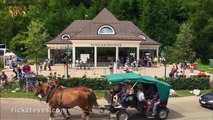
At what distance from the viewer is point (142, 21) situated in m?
77.0

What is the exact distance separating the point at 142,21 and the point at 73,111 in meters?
57.7

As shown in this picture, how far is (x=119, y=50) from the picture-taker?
56.2 metres

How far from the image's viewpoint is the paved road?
1961cm

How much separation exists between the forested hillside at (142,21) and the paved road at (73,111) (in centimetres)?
4219

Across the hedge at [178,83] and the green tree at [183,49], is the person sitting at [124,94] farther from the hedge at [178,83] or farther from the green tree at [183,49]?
the green tree at [183,49]

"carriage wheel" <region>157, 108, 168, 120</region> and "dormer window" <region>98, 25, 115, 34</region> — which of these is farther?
"dormer window" <region>98, 25, 115, 34</region>

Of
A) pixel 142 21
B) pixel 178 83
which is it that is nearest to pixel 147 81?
pixel 178 83

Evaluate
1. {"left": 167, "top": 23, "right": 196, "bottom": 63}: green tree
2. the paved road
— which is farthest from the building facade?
the paved road

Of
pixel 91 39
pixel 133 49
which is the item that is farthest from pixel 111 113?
pixel 133 49

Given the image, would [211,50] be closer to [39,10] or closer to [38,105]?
[39,10]

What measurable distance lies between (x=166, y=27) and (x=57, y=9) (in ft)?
78.3

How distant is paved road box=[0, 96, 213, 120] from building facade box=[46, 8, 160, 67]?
86.7ft

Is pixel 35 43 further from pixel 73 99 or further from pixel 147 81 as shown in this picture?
pixel 73 99

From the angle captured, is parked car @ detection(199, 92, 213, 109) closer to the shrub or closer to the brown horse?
the shrub
